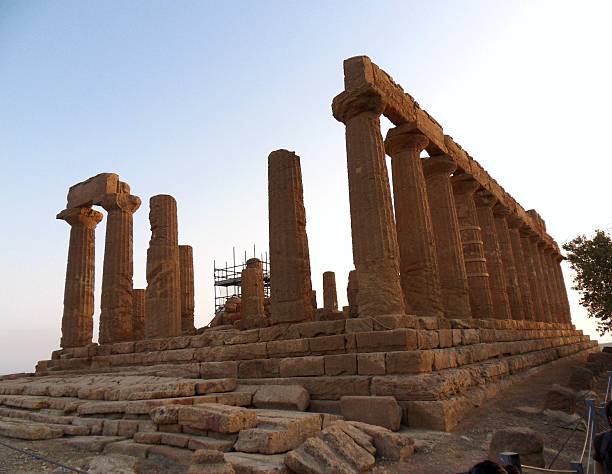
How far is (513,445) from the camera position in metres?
5.77

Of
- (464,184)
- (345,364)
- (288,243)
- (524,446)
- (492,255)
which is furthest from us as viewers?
(492,255)

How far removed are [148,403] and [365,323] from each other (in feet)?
15.3

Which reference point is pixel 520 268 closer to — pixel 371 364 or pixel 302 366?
pixel 371 364

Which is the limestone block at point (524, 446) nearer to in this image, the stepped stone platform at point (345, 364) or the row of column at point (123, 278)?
the stepped stone platform at point (345, 364)

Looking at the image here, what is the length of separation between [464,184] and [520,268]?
737 cm

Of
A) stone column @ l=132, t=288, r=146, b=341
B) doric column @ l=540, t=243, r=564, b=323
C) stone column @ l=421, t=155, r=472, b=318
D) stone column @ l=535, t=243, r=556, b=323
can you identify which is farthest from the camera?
doric column @ l=540, t=243, r=564, b=323

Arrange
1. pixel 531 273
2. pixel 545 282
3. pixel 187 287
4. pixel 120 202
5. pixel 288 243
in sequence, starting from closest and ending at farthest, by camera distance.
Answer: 1. pixel 288 243
2. pixel 120 202
3. pixel 187 287
4. pixel 531 273
5. pixel 545 282

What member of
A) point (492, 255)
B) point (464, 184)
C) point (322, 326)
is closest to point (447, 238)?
point (464, 184)

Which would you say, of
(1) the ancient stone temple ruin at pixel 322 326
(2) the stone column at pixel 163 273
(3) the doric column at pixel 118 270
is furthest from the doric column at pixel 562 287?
(3) the doric column at pixel 118 270

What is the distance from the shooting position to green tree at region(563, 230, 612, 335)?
23.2m

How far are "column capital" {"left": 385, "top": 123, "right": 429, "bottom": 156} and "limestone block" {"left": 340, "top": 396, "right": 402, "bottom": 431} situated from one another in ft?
26.4

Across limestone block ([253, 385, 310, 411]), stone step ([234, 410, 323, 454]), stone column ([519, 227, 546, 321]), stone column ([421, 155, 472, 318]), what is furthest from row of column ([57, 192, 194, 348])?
stone column ([519, 227, 546, 321])

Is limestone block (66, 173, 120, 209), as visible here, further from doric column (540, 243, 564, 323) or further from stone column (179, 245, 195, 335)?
doric column (540, 243, 564, 323)

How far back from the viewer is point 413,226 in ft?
43.1
